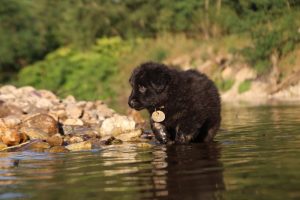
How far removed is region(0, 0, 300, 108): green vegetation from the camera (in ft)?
120

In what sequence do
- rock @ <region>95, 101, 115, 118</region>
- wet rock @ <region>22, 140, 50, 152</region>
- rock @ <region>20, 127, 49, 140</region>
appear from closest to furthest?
wet rock @ <region>22, 140, 50, 152</region> < rock @ <region>20, 127, 49, 140</region> < rock @ <region>95, 101, 115, 118</region>

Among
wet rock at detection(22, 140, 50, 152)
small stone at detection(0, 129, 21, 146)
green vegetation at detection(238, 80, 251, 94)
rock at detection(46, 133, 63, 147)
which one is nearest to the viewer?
wet rock at detection(22, 140, 50, 152)

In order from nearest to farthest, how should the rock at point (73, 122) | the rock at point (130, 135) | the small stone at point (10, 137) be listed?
the small stone at point (10, 137)
the rock at point (130, 135)
the rock at point (73, 122)

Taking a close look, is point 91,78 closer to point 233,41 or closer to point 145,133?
point 233,41

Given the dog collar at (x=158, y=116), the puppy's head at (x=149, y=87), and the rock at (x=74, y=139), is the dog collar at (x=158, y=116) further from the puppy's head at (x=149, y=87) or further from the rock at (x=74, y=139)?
the rock at (x=74, y=139)

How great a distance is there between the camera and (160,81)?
41.0ft

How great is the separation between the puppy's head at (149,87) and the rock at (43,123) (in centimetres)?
427

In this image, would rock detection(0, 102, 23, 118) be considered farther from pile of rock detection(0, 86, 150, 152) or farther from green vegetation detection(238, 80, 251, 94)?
green vegetation detection(238, 80, 251, 94)

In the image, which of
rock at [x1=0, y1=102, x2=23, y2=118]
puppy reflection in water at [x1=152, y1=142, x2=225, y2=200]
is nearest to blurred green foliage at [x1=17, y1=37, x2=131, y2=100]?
rock at [x1=0, y1=102, x2=23, y2=118]

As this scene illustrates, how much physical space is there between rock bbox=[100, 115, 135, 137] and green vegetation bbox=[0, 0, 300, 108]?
2085 centimetres

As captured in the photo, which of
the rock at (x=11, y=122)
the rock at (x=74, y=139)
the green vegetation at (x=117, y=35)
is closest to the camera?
the rock at (x=74, y=139)

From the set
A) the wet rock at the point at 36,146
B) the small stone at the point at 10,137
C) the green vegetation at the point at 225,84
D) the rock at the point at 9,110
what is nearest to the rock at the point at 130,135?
the wet rock at the point at 36,146

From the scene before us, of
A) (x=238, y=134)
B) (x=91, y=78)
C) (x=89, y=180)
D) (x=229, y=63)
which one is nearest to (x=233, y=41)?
(x=229, y=63)

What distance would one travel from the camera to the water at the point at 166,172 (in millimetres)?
7941
